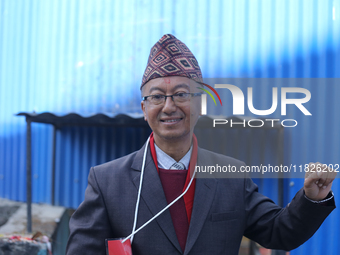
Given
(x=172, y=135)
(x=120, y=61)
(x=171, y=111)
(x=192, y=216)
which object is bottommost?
(x=192, y=216)

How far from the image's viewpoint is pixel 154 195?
1473mm

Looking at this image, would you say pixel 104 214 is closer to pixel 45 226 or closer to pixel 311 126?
pixel 311 126

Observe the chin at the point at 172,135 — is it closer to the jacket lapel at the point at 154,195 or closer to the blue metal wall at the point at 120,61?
the jacket lapel at the point at 154,195

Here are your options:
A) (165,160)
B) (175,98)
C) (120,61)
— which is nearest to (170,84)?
(175,98)

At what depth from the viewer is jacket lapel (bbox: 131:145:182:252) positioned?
1.40 meters

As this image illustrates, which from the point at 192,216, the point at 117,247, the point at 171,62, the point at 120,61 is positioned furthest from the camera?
the point at 120,61

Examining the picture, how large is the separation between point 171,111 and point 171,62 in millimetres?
311

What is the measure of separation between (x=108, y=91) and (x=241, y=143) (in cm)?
173

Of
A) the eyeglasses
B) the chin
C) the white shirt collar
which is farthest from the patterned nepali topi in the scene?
the white shirt collar

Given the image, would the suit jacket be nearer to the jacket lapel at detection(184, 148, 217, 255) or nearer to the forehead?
the jacket lapel at detection(184, 148, 217, 255)

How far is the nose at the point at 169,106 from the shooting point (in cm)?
148

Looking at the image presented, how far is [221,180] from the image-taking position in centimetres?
161

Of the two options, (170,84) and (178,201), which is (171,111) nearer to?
(170,84)

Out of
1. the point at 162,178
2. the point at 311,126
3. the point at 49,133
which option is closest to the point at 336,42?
the point at 311,126
